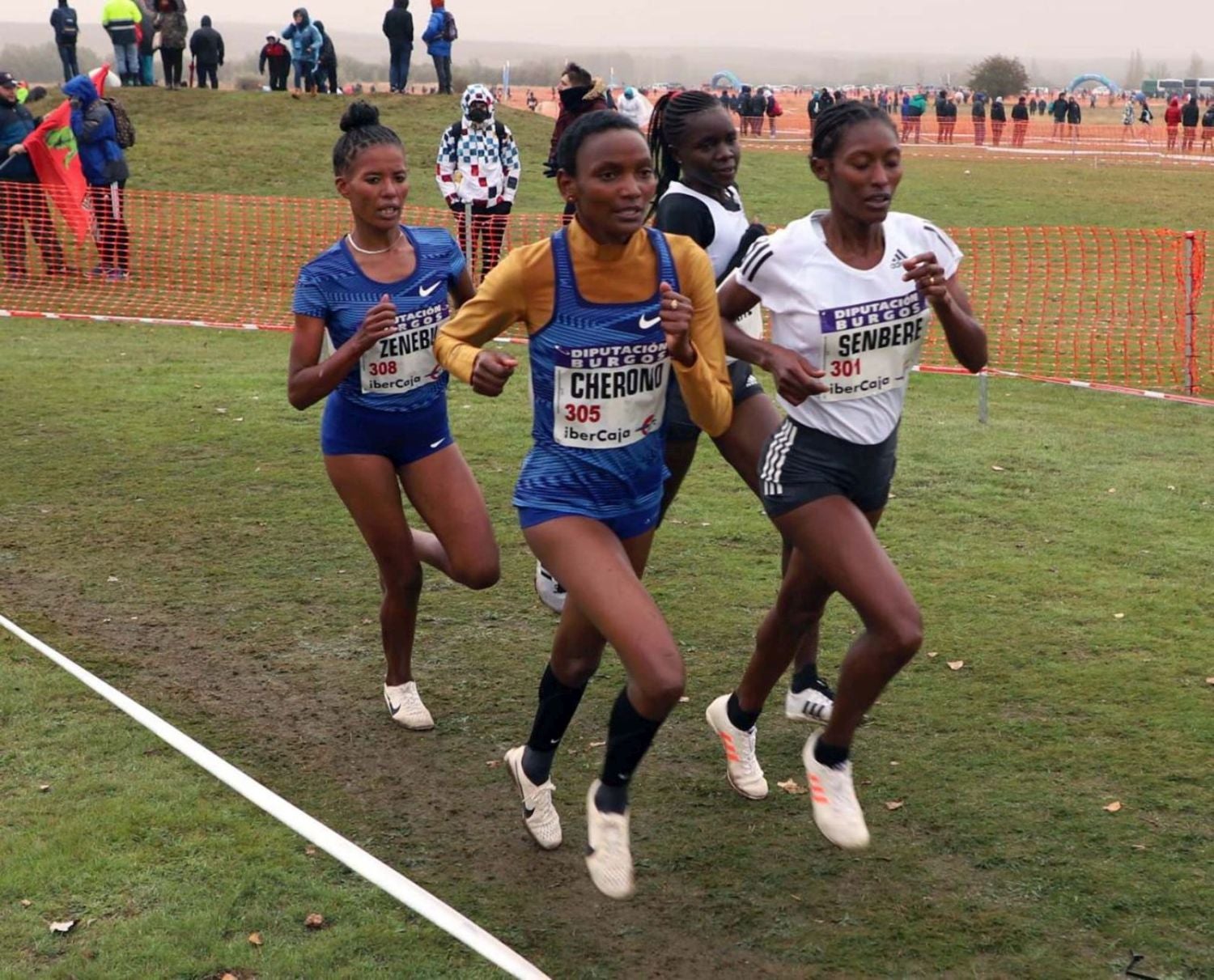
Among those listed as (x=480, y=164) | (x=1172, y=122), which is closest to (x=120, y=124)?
(x=480, y=164)

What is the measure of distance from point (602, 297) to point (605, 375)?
0.23m

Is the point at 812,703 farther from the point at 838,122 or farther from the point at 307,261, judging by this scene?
the point at 307,261

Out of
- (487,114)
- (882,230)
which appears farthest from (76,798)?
(487,114)

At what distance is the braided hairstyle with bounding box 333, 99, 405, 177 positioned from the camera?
5.61 m

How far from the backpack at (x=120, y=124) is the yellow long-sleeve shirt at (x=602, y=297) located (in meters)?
15.5

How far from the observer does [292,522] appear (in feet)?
28.6

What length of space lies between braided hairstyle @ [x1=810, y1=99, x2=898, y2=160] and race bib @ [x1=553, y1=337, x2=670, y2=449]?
2.84 ft

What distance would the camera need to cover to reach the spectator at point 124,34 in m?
28.0

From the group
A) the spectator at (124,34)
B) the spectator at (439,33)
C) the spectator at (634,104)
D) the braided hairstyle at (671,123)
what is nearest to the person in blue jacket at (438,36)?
the spectator at (439,33)

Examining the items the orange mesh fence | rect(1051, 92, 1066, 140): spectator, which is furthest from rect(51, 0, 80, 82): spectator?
rect(1051, 92, 1066, 140): spectator

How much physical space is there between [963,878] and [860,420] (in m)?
1.43

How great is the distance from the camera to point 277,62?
32.9 meters

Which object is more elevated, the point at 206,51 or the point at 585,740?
the point at 206,51

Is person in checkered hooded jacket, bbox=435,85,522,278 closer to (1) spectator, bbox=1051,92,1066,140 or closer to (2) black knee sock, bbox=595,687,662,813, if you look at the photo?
(2) black knee sock, bbox=595,687,662,813
